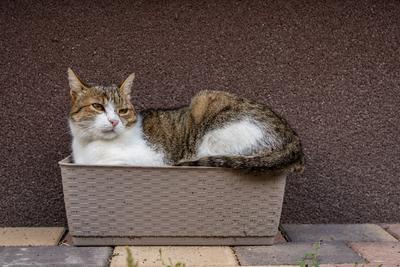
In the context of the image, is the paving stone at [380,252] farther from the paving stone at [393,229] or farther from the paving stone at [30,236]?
the paving stone at [30,236]

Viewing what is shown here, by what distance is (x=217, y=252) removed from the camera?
1.98 meters

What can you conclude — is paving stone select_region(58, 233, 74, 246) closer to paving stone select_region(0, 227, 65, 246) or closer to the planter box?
paving stone select_region(0, 227, 65, 246)

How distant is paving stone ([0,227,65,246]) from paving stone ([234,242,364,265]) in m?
0.78

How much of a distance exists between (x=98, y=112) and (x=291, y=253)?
0.91 meters

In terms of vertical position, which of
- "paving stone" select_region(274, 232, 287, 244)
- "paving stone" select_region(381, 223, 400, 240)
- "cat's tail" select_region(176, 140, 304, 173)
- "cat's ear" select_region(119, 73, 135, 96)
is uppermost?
"cat's ear" select_region(119, 73, 135, 96)

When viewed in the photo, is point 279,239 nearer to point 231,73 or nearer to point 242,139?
point 242,139

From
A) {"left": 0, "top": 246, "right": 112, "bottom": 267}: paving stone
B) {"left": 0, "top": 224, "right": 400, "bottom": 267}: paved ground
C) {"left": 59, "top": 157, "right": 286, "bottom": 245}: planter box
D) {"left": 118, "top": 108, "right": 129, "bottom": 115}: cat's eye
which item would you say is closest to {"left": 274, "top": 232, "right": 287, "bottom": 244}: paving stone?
{"left": 0, "top": 224, "right": 400, "bottom": 267}: paved ground

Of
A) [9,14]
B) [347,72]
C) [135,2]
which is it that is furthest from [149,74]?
[347,72]

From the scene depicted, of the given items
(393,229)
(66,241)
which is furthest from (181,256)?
(393,229)

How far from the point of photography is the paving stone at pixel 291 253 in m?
1.88

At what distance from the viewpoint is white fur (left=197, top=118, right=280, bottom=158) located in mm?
2018

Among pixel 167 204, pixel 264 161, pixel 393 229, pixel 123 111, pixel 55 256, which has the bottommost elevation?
pixel 393 229

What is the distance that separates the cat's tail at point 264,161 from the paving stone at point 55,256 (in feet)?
1.49

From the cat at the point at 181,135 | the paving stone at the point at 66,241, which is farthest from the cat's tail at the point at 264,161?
the paving stone at the point at 66,241
